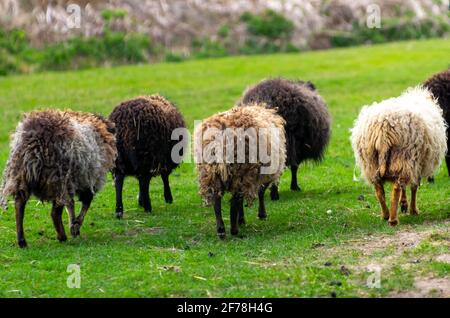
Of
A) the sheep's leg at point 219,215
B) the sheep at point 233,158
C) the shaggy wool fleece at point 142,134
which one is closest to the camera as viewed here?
the sheep at point 233,158

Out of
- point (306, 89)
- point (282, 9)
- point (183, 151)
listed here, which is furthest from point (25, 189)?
point (282, 9)

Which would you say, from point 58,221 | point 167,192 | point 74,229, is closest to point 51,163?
point 58,221

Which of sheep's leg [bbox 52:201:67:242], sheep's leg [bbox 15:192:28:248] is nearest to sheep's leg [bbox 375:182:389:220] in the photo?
sheep's leg [bbox 52:201:67:242]

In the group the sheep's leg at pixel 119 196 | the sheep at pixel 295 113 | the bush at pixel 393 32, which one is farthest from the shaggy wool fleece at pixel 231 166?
the bush at pixel 393 32

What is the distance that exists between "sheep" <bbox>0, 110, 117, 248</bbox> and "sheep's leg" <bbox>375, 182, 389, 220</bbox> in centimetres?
367

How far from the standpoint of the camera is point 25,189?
1027 cm

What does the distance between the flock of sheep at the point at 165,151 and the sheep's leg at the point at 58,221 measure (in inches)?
0.5

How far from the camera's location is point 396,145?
10.8 m

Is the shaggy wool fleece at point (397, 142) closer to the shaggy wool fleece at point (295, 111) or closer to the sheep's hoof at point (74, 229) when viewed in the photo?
the shaggy wool fleece at point (295, 111)

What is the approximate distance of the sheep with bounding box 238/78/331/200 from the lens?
13219 mm

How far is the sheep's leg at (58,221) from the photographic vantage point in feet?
34.9

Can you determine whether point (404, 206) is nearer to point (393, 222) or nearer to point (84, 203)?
point (393, 222)

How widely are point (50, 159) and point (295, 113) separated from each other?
4455 millimetres

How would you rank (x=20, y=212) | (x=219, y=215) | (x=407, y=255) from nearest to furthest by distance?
(x=407, y=255) → (x=20, y=212) → (x=219, y=215)
